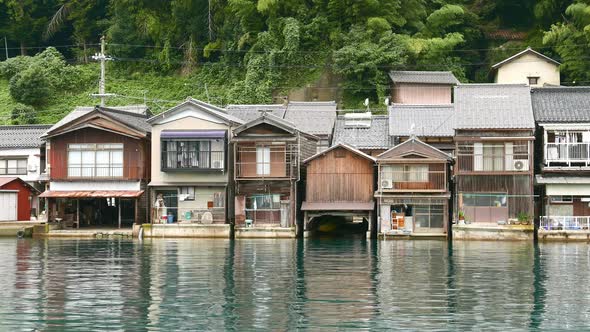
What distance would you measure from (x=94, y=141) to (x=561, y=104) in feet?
83.8

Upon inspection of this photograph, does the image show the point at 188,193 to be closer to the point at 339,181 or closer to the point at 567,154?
the point at 339,181

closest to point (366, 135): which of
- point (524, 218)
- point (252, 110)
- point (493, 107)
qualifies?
point (252, 110)

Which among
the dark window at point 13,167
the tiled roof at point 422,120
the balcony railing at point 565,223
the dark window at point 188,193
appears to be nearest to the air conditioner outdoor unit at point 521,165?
the balcony railing at point 565,223

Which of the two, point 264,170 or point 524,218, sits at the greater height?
point 264,170

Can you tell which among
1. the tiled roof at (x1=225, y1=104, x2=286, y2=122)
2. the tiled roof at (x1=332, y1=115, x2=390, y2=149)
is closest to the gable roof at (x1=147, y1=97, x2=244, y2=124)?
the tiled roof at (x1=225, y1=104, x2=286, y2=122)

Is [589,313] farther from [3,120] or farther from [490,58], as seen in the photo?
[3,120]

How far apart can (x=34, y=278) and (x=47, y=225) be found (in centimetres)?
2296

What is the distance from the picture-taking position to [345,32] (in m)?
70.3

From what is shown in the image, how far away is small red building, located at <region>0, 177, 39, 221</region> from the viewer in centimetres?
5600

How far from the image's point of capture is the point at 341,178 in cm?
5419

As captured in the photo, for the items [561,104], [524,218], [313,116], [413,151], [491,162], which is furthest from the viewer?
[313,116]

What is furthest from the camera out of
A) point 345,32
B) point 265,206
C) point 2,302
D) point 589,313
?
point 345,32

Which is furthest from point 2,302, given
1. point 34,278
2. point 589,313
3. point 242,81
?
point 242,81

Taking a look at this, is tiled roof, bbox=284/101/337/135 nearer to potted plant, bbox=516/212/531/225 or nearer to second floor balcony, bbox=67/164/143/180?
second floor balcony, bbox=67/164/143/180
